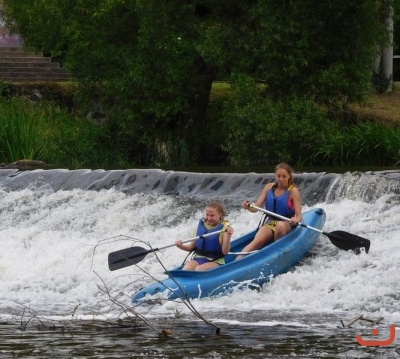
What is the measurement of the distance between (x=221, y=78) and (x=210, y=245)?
11840 millimetres

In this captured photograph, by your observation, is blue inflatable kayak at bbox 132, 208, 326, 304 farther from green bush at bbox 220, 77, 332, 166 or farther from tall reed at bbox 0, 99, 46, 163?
tall reed at bbox 0, 99, 46, 163

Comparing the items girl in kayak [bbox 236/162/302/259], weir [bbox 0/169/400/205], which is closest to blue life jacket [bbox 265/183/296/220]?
girl in kayak [bbox 236/162/302/259]

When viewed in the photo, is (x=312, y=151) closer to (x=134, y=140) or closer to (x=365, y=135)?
(x=365, y=135)

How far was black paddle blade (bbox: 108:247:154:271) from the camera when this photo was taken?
10.5m

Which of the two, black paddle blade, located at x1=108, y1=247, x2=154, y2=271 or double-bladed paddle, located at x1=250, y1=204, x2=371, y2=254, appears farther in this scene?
double-bladed paddle, located at x1=250, y1=204, x2=371, y2=254

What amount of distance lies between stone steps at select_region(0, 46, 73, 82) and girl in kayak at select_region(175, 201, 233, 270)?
61.0ft

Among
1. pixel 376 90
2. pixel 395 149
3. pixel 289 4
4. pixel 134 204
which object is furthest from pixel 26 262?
pixel 376 90

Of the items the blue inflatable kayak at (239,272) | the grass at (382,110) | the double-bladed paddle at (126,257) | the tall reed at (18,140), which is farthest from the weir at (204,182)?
the grass at (382,110)

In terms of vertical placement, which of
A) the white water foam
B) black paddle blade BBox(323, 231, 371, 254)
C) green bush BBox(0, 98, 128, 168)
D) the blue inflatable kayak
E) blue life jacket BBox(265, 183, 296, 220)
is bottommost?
green bush BBox(0, 98, 128, 168)

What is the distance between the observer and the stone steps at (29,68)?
95.6 ft

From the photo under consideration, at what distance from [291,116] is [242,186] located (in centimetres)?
563

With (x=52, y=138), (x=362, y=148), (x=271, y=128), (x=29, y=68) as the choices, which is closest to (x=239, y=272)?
(x=362, y=148)

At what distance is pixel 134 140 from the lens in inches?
890

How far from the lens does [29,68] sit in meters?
29.7
